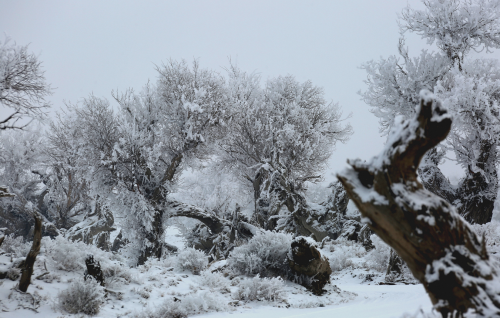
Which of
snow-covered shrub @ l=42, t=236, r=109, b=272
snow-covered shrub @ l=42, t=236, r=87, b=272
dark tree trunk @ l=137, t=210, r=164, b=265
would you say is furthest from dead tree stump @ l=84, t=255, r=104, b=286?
dark tree trunk @ l=137, t=210, r=164, b=265

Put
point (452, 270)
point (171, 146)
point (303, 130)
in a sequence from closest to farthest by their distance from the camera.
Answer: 1. point (452, 270)
2. point (171, 146)
3. point (303, 130)

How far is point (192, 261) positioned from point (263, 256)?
188 centimetres

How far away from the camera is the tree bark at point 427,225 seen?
166 centimetres

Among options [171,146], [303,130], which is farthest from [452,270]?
[303,130]

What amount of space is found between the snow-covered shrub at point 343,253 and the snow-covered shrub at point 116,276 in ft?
21.3

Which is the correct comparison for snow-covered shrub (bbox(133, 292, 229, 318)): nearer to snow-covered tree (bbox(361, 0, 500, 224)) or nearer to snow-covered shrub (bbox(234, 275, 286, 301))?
snow-covered shrub (bbox(234, 275, 286, 301))

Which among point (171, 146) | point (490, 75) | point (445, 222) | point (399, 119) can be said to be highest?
point (490, 75)

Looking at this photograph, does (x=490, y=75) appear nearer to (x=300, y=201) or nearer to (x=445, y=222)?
(x=300, y=201)

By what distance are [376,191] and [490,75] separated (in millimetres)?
10731

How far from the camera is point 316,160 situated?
58.5 ft

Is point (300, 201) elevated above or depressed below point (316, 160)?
below

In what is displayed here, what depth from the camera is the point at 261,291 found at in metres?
5.70

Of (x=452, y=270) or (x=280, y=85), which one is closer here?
(x=452, y=270)

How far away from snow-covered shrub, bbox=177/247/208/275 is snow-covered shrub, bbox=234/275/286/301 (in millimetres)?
2257
